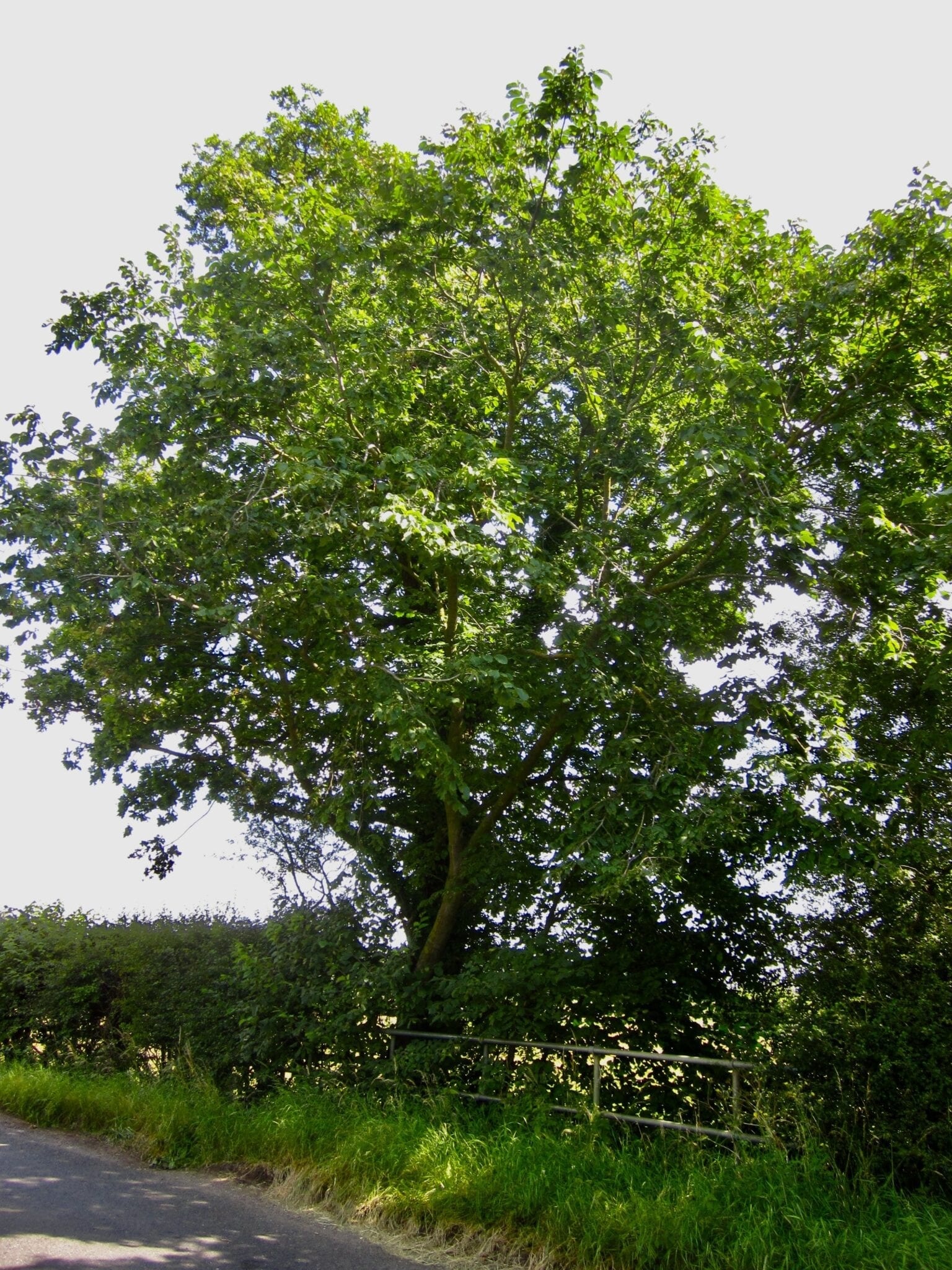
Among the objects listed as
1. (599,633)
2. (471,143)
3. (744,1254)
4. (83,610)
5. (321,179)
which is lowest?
(744,1254)

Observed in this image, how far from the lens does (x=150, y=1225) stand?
649cm

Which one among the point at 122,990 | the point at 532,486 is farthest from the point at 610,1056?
the point at 122,990

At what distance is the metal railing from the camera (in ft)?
20.6

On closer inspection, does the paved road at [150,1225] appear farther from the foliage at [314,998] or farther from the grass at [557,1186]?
the foliage at [314,998]

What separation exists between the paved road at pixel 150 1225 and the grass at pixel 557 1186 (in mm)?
410

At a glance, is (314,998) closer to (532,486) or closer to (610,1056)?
(610,1056)

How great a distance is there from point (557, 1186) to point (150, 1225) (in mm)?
2899

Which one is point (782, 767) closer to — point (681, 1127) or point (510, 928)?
point (681, 1127)

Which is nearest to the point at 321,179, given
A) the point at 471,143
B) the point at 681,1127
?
the point at 471,143

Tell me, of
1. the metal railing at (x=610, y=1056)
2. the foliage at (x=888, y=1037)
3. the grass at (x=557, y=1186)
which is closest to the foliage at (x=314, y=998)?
the metal railing at (x=610, y=1056)

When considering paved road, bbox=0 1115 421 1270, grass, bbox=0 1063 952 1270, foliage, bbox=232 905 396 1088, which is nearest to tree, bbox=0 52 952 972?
foliage, bbox=232 905 396 1088

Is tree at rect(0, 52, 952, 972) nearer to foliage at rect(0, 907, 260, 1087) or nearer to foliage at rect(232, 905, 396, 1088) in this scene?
foliage at rect(232, 905, 396, 1088)

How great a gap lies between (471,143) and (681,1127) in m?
9.07

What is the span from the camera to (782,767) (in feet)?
26.5
